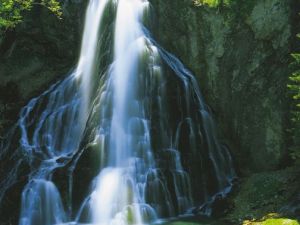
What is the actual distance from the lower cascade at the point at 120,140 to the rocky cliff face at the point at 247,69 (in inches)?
24.8

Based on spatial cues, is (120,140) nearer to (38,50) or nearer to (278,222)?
(278,222)

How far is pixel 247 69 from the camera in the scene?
17.5 metres

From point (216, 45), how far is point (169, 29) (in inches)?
94.1

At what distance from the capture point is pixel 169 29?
1941 centimetres

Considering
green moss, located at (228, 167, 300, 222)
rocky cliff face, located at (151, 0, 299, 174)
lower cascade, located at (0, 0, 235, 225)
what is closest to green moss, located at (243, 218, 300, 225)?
green moss, located at (228, 167, 300, 222)

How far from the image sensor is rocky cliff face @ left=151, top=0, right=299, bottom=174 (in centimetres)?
1683

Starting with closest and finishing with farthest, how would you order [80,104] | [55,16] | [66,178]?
1. [66,178]
2. [80,104]
3. [55,16]

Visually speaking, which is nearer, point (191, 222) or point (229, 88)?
point (191, 222)

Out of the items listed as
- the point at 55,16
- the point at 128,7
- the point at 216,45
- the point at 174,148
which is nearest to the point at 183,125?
the point at 174,148

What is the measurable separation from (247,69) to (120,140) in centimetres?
539

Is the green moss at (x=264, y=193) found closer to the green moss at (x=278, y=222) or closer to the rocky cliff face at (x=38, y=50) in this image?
the green moss at (x=278, y=222)

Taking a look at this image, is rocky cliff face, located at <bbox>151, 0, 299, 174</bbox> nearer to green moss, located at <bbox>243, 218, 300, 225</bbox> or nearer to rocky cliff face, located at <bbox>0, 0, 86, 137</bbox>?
green moss, located at <bbox>243, 218, 300, 225</bbox>

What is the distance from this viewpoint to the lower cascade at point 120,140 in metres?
15.2

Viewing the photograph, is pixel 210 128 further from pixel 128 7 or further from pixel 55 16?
pixel 55 16
